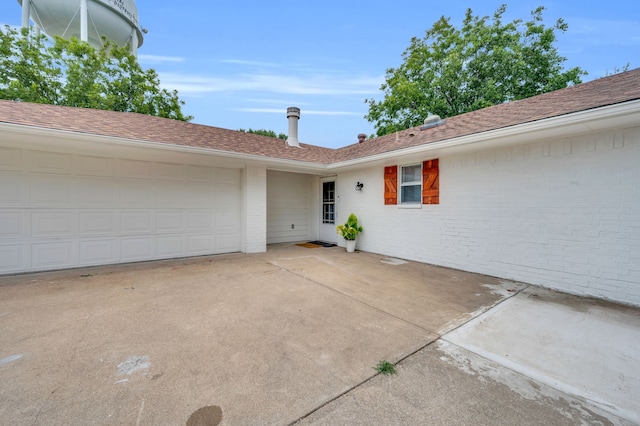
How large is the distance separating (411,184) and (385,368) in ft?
17.3

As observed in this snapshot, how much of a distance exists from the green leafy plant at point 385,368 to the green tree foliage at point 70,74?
17.1 m

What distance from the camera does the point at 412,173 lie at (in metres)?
6.54

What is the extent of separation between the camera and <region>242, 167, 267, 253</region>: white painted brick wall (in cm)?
719

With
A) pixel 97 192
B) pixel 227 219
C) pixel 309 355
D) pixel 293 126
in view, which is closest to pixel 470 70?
pixel 293 126

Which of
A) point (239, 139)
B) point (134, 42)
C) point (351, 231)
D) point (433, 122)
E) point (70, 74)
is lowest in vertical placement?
point (351, 231)

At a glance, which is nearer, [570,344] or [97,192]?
[570,344]

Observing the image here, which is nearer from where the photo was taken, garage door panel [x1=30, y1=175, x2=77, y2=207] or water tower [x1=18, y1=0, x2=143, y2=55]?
garage door panel [x1=30, y1=175, x2=77, y2=207]

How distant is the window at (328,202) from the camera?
899 centimetres

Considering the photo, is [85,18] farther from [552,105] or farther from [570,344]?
[570,344]

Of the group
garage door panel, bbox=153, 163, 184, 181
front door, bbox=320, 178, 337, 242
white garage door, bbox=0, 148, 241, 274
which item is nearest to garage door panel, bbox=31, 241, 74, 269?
white garage door, bbox=0, 148, 241, 274

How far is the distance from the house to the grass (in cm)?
401

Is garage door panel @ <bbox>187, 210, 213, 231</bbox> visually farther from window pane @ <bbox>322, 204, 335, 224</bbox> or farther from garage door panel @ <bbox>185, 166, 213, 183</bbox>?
window pane @ <bbox>322, 204, 335, 224</bbox>

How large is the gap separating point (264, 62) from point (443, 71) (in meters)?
9.88

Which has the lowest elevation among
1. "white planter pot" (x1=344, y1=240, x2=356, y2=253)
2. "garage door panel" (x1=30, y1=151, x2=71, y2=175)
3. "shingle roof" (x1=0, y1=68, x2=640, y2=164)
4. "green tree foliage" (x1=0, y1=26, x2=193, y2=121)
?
"white planter pot" (x1=344, y1=240, x2=356, y2=253)
